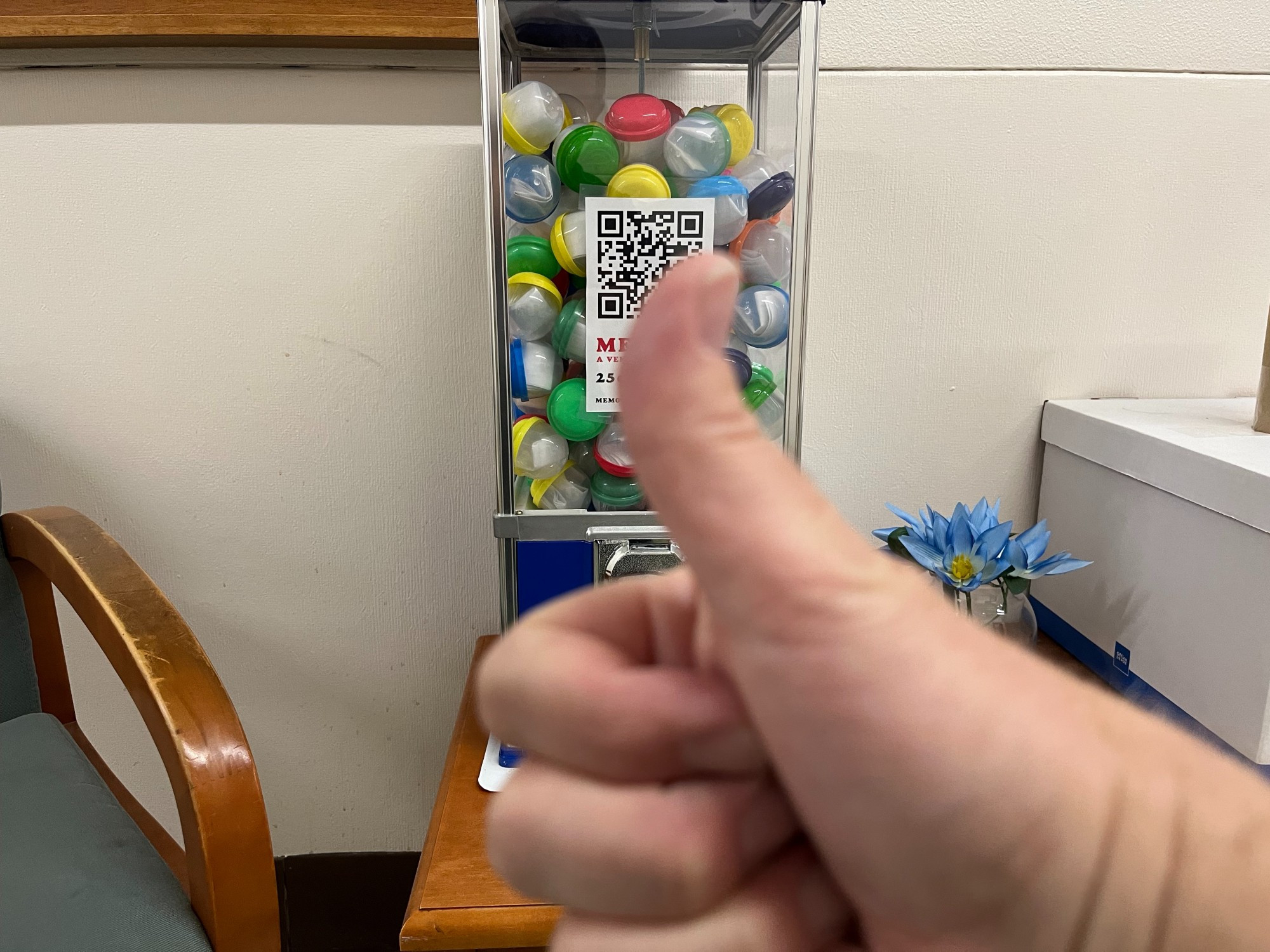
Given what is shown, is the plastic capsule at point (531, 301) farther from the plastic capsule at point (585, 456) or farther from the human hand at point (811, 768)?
the human hand at point (811, 768)

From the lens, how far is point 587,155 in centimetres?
58

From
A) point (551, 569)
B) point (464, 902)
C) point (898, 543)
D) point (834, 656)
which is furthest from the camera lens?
point (898, 543)

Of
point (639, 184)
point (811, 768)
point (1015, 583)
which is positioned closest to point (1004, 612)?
point (1015, 583)

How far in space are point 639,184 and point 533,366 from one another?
0.52ft

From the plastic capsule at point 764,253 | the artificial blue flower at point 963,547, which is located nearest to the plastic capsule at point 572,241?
the plastic capsule at point 764,253

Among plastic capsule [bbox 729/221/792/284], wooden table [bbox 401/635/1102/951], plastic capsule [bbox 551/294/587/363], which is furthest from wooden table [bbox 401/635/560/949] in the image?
plastic capsule [bbox 729/221/792/284]

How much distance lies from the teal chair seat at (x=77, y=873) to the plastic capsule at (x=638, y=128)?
62 cm

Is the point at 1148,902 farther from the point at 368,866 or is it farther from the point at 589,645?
the point at 368,866

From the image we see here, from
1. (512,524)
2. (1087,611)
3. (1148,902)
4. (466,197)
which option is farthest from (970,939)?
(466,197)

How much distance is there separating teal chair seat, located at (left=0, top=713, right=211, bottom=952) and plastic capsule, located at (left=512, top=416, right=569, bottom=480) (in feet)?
1.28

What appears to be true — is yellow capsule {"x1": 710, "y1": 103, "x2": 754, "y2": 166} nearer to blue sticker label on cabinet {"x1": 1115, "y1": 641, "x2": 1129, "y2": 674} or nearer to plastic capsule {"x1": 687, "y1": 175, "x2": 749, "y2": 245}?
plastic capsule {"x1": 687, "y1": 175, "x2": 749, "y2": 245}

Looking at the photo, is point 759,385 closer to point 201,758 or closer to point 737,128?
point 737,128

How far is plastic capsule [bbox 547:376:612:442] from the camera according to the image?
616 millimetres

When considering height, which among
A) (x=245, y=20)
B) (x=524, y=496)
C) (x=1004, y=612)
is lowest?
(x=1004, y=612)
